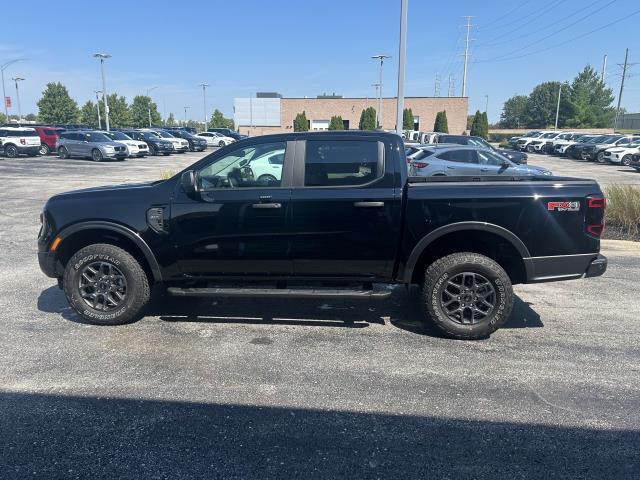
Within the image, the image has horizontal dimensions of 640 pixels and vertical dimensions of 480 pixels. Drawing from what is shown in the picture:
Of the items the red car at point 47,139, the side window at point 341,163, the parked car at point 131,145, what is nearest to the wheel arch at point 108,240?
the side window at point 341,163

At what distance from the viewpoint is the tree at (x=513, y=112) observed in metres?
129

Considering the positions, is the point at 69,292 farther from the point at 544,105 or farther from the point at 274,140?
the point at 544,105

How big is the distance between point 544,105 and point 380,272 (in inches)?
4716

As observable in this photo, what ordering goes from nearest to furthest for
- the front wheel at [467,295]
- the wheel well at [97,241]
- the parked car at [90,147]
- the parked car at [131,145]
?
the front wheel at [467,295] → the wheel well at [97,241] → the parked car at [90,147] → the parked car at [131,145]

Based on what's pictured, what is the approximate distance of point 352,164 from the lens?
479cm

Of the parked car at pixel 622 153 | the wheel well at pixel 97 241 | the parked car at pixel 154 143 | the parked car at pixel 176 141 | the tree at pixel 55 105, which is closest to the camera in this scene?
the wheel well at pixel 97 241

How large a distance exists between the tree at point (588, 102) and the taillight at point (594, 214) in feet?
312

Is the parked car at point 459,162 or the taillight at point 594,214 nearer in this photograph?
the taillight at point 594,214

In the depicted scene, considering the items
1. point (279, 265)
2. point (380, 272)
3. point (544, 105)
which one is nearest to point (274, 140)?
point (279, 265)

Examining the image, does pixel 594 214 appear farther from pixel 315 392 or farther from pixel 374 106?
pixel 374 106

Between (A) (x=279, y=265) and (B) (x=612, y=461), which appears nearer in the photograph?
(B) (x=612, y=461)

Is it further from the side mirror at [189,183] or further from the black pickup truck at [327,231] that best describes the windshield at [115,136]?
the side mirror at [189,183]

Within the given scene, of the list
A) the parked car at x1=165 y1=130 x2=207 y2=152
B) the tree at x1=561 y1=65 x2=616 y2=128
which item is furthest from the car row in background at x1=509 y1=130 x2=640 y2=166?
the tree at x1=561 y1=65 x2=616 y2=128

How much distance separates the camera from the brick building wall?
7169 centimetres
